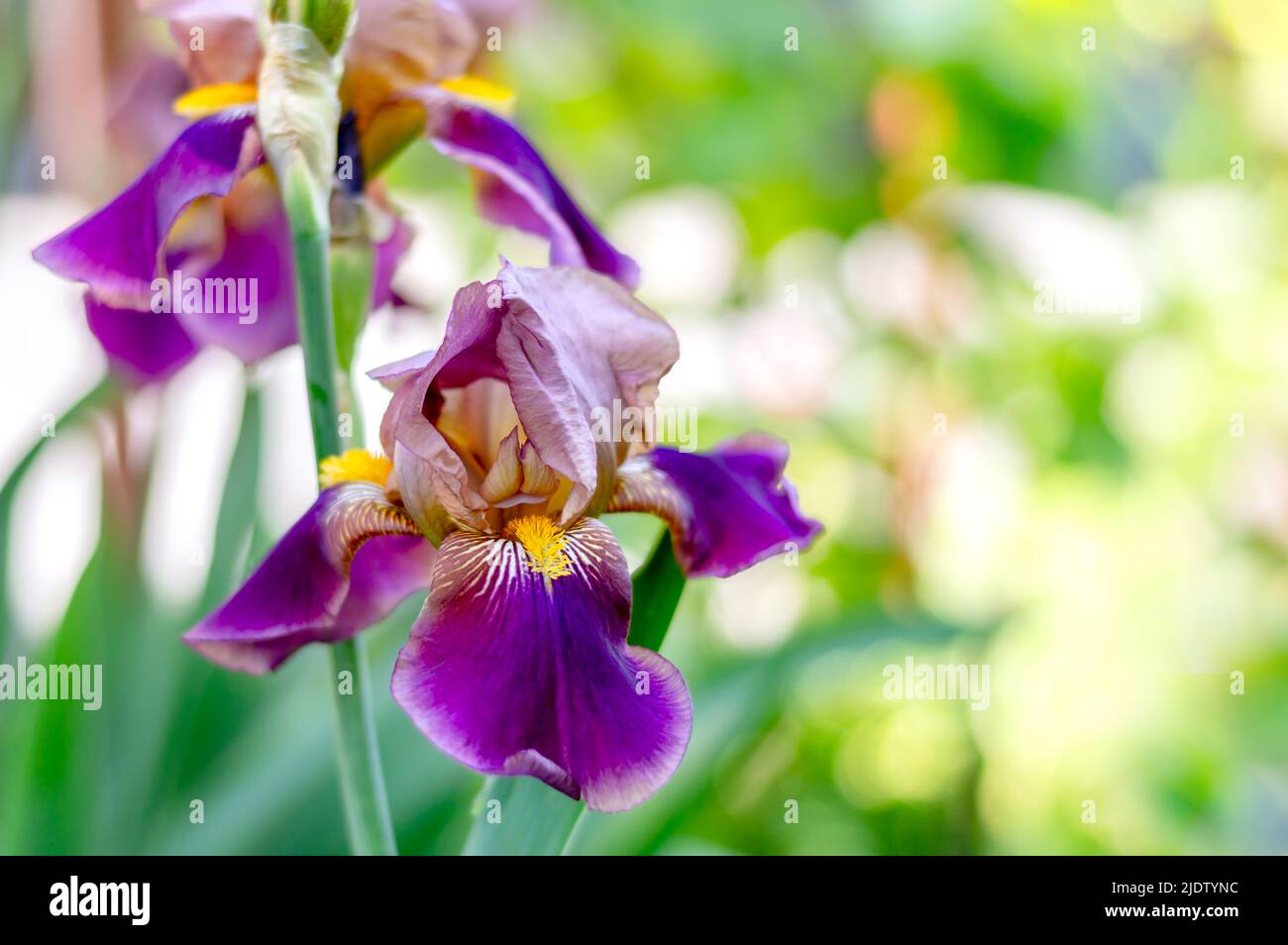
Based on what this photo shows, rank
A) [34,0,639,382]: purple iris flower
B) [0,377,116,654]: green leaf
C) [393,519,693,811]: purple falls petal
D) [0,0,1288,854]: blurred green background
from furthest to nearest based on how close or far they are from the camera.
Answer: [0,0,1288,854]: blurred green background
[0,377,116,654]: green leaf
[34,0,639,382]: purple iris flower
[393,519,693,811]: purple falls petal

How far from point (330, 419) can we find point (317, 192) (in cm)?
9

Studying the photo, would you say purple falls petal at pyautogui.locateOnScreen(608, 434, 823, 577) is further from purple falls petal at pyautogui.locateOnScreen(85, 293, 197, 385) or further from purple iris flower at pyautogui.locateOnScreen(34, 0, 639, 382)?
purple falls petal at pyautogui.locateOnScreen(85, 293, 197, 385)

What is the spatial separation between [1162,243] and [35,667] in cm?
128

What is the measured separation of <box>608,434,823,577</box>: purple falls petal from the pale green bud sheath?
0.12 metres

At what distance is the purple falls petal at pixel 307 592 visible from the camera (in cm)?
42

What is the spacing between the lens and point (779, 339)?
139cm

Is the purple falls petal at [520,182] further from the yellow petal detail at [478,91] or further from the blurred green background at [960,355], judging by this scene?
the blurred green background at [960,355]

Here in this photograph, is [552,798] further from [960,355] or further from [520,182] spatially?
[960,355]

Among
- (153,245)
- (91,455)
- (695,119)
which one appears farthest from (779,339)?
(153,245)

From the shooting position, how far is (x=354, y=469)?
450 mm

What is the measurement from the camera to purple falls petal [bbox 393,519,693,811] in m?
0.36

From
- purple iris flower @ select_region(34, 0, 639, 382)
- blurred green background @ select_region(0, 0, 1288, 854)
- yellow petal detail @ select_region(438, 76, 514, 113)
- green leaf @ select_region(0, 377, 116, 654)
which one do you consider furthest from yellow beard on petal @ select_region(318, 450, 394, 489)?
blurred green background @ select_region(0, 0, 1288, 854)

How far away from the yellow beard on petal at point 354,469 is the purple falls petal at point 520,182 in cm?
13

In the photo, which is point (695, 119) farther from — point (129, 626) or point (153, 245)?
point (153, 245)
